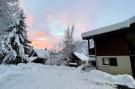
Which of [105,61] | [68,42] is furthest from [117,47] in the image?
[68,42]

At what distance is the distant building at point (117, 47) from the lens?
14984 millimetres

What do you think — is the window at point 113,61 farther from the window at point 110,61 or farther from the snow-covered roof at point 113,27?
the snow-covered roof at point 113,27

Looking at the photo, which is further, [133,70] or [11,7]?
[133,70]

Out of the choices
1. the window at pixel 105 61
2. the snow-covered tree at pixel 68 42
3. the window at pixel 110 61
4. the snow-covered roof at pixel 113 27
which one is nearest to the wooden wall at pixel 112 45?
the window at pixel 110 61

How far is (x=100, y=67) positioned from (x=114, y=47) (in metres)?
3.36

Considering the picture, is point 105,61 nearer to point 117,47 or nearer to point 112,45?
point 112,45

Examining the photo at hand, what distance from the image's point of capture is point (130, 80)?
1185cm

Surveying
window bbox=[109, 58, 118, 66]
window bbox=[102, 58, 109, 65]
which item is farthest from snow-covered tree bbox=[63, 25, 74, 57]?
window bbox=[109, 58, 118, 66]

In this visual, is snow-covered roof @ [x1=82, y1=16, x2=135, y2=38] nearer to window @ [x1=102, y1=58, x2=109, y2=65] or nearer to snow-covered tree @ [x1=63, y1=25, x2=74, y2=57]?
window @ [x1=102, y1=58, x2=109, y2=65]

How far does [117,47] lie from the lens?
54.0 feet

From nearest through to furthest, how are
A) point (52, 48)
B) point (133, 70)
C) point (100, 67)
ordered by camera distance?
point (133, 70) < point (100, 67) < point (52, 48)

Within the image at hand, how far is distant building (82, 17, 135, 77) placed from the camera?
590 inches

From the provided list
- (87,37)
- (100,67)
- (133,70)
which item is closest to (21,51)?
(87,37)

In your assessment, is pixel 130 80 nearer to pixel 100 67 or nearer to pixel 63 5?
pixel 100 67
